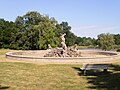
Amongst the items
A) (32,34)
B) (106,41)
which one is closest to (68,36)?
(106,41)

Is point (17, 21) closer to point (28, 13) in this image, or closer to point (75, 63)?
point (28, 13)

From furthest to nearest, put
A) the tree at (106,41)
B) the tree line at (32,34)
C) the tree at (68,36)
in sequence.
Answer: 1. the tree at (68,36)
2. the tree at (106,41)
3. the tree line at (32,34)

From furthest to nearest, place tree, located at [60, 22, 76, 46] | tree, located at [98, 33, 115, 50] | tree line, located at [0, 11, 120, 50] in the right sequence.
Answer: tree, located at [60, 22, 76, 46] → tree, located at [98, 33, 115, 50] → tree line, located at [0, 11, 120, 50]

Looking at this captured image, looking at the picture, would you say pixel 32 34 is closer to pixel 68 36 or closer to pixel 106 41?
pixel 106 41

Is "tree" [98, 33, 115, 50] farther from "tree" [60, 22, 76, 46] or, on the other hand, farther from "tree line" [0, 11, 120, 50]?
"tree" [60, 22, 76, 46]

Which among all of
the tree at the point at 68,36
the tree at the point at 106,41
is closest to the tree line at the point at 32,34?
the tree at the point at 106,41

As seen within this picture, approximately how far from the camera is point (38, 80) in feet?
50.9

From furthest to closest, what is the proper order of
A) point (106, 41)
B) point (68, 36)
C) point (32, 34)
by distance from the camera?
point (68, 36) → point (106, 41) → point (32, 34)

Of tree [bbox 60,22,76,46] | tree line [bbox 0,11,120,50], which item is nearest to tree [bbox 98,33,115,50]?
tree line [bbox 0,11,120,50]

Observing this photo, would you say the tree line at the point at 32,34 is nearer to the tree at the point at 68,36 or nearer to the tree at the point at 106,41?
the tree at the point at 106,41

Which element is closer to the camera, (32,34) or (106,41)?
(32,34)

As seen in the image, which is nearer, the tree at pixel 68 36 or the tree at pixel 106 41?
the tree at pixel 106 41

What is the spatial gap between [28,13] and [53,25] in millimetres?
7584

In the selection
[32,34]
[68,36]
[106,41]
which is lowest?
[106,41]
